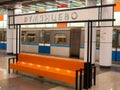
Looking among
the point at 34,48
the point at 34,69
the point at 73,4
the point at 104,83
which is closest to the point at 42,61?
the point at 34,69

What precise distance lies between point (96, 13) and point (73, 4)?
7814 mm

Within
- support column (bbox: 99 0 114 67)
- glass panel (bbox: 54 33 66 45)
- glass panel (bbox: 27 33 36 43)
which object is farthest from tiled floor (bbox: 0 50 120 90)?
glass panel (bbox: 27 33 36 43)

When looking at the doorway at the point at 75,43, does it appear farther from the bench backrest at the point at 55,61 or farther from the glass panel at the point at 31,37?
Result: the bench backrest at the point at 55,61

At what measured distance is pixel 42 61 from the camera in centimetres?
786

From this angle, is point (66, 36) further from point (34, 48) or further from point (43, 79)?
point (43, 79)

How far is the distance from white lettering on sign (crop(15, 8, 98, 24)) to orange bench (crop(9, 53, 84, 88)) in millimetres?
1469

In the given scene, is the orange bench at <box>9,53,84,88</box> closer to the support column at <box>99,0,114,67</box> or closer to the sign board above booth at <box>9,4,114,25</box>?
the sign board above booth at <box>9,4,114,25</box>

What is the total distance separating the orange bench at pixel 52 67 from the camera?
627cm

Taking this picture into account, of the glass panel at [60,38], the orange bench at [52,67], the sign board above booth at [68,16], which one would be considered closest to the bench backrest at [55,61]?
the orange bench at [52,67]

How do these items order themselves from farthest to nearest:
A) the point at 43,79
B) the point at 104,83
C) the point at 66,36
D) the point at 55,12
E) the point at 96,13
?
the point at 66,36 → the point at 43,79 → the point at 104,83 → the point at 55,12 → the point at 96,13

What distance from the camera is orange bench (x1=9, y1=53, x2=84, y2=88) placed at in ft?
20.6

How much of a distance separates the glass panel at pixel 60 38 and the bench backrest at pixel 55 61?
5.98 metres

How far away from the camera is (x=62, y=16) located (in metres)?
6.27

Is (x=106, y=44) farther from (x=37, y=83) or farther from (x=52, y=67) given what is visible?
(x=37, y=83)
